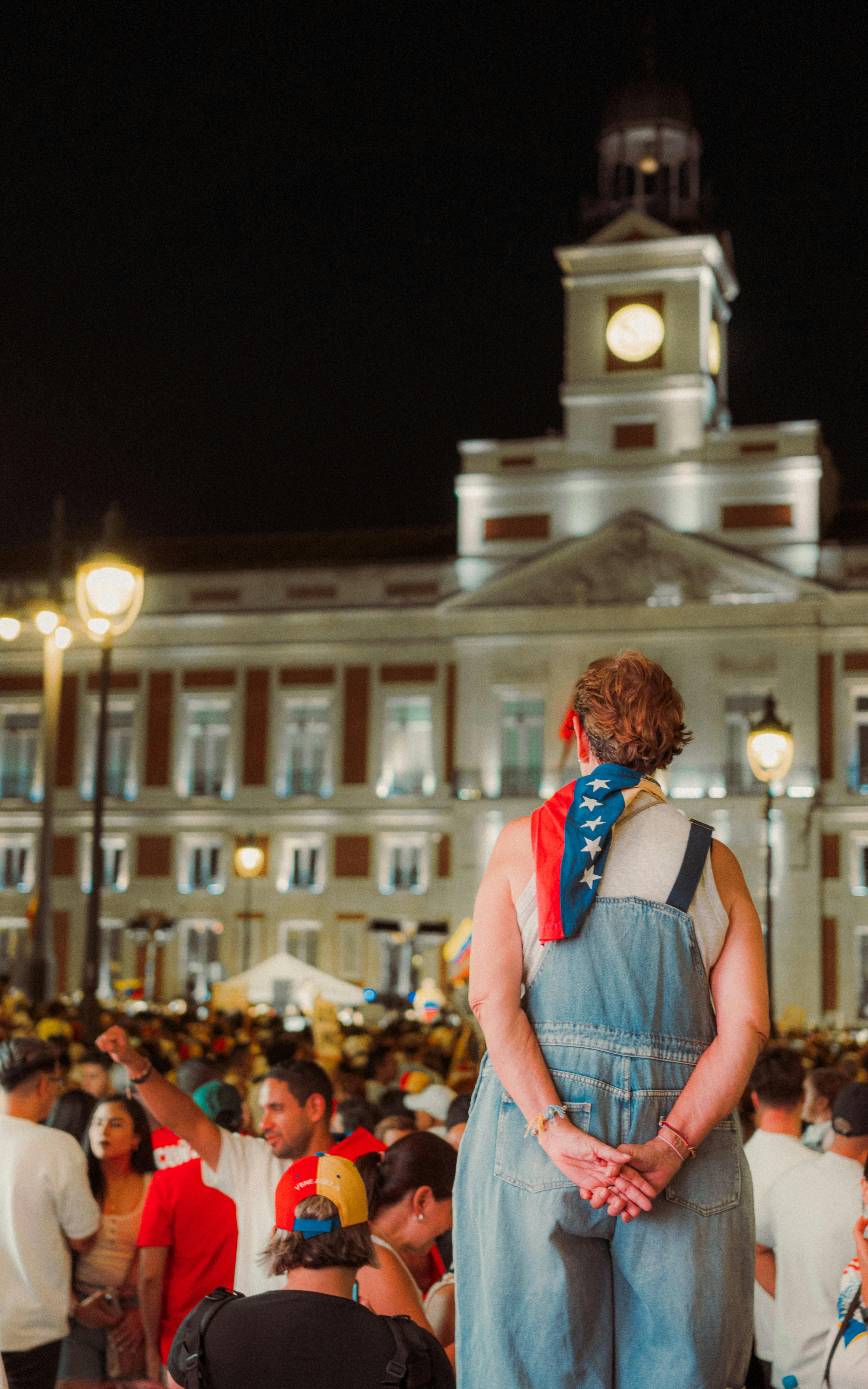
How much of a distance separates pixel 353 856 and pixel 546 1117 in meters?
37.0

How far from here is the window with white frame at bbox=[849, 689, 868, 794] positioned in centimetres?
3688

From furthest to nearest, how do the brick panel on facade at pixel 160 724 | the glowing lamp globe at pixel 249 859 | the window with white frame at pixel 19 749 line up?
the window with white frame at pixel 19 749
the brick panel on facade at pixel 160 724
the glowing lamp globe at pixel 249 859

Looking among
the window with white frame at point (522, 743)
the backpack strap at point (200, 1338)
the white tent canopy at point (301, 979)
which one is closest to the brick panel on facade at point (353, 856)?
the window with white frame at point (522, 743)

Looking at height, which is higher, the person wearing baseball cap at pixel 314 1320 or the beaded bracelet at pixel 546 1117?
the beaded bracelet at pixel 546 1117

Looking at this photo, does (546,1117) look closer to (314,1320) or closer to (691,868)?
(691,868)

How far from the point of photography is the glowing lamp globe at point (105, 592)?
11867mm

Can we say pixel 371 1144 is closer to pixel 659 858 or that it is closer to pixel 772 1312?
pixel 772 1312

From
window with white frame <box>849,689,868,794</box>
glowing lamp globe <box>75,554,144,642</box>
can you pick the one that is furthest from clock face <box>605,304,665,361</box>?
glowing lamp globe <box>75,554,144,642</box>

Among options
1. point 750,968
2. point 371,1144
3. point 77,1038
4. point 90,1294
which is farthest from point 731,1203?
point 77,1038

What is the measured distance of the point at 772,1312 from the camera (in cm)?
577

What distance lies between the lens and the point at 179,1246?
Result: 5629mm

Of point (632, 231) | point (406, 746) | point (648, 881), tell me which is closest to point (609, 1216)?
point (648, 881)

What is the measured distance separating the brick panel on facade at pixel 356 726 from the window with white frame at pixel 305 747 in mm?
424

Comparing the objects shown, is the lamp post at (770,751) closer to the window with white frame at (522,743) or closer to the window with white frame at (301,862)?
the window with white frame at (522,743)
